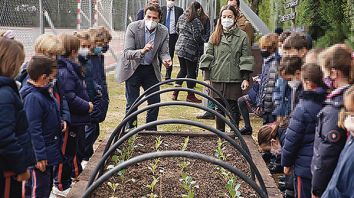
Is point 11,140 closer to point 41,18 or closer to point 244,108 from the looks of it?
point 244,108

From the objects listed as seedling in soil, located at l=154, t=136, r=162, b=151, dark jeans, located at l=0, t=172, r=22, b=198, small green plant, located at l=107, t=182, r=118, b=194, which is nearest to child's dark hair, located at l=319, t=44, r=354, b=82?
small green plant, located at l=107, t=182, r=118, b=194

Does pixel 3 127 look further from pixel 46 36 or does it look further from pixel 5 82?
pixel 46 36

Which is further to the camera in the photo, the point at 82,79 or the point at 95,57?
the point at 95,57

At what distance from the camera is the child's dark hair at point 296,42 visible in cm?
490

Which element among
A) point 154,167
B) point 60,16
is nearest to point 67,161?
point 154,167

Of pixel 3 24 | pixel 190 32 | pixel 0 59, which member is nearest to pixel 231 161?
pixel 0 59

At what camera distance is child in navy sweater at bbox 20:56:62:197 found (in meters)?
3.93

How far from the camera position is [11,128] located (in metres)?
3.11

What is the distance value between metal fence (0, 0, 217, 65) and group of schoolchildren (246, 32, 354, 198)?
432 centimetres

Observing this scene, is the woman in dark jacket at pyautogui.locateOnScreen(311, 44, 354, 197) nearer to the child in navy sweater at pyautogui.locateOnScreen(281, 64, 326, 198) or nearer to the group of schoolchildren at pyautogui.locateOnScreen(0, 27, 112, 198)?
the child in navy sweater at pyautogui.locateOnScreen(281, 64, 326, 198)

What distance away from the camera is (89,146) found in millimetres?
5754

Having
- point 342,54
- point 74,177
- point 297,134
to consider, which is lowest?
point 74,177

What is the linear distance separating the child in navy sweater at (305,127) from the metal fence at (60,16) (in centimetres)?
509

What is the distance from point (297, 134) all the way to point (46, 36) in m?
2.15
